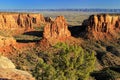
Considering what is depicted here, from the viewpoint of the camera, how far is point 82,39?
143 metres

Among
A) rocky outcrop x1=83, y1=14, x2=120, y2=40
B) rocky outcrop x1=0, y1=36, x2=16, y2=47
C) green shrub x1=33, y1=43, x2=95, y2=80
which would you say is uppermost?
green shrub x1=33, y1=43, x2=95, y2=80

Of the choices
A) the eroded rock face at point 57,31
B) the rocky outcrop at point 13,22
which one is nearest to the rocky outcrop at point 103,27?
the eroded rock face at point 57,31

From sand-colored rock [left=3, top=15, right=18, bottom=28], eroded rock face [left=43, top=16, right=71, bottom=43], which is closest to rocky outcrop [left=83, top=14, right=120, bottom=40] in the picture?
eroded rock face [left=43, top=16, right=71, bottom=43]

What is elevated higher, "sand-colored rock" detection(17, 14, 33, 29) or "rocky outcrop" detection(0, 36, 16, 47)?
"rocky outcrop" detection(0, 36, 16, 47)

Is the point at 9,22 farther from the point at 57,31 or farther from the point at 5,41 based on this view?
the point at 5,41

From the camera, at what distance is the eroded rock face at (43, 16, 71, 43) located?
436 ft

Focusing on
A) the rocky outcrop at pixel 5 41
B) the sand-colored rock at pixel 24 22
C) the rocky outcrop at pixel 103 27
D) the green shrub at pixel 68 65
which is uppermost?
the green shrub at pixel 68 65

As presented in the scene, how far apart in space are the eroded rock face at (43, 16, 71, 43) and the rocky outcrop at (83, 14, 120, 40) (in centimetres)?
1053

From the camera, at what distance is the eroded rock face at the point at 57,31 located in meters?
133

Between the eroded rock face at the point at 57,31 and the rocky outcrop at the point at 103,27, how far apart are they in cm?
1053

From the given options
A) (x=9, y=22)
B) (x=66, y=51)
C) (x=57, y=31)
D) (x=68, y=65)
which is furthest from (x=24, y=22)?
(x=68, y=65)

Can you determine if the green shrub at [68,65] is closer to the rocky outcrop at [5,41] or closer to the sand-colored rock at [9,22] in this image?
the rocky outcrop at [5,41]

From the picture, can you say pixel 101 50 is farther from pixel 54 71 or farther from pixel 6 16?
pixel 54 71

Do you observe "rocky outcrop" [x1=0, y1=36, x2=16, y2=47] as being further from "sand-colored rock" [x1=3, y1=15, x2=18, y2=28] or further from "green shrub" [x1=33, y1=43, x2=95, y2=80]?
"sand-colored rock" [x1=3, y1=15, x2=18, y2=28]
